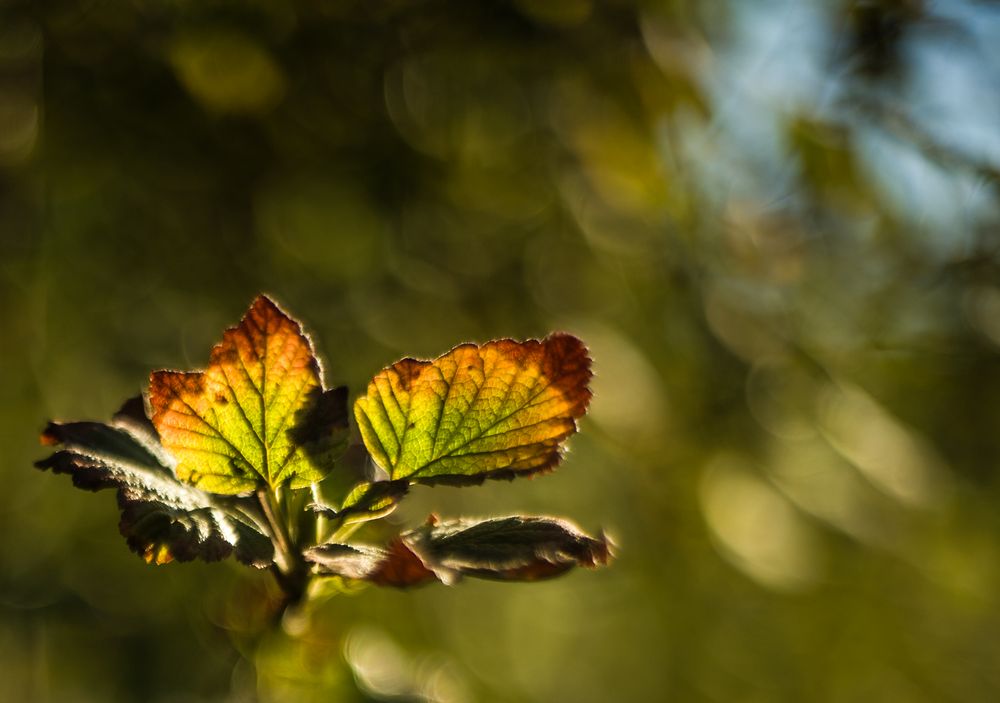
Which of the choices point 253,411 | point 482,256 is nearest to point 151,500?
point 253,411

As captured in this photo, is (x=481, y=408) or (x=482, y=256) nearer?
(x=481, y=408)

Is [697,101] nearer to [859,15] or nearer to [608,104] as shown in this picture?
[608,104]

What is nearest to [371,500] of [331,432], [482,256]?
[331,432]

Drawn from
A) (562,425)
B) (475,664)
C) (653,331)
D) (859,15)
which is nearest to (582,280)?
(653,331)

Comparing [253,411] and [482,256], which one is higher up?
[482,256]

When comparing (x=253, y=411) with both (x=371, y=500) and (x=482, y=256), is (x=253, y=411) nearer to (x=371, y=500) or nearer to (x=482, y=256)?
(x=371, y=500)

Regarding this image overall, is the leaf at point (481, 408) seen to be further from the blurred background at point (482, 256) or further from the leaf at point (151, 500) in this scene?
the blurred background at point (482, 256)

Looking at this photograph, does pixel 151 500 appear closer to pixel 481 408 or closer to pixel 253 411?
pixel 253 411
